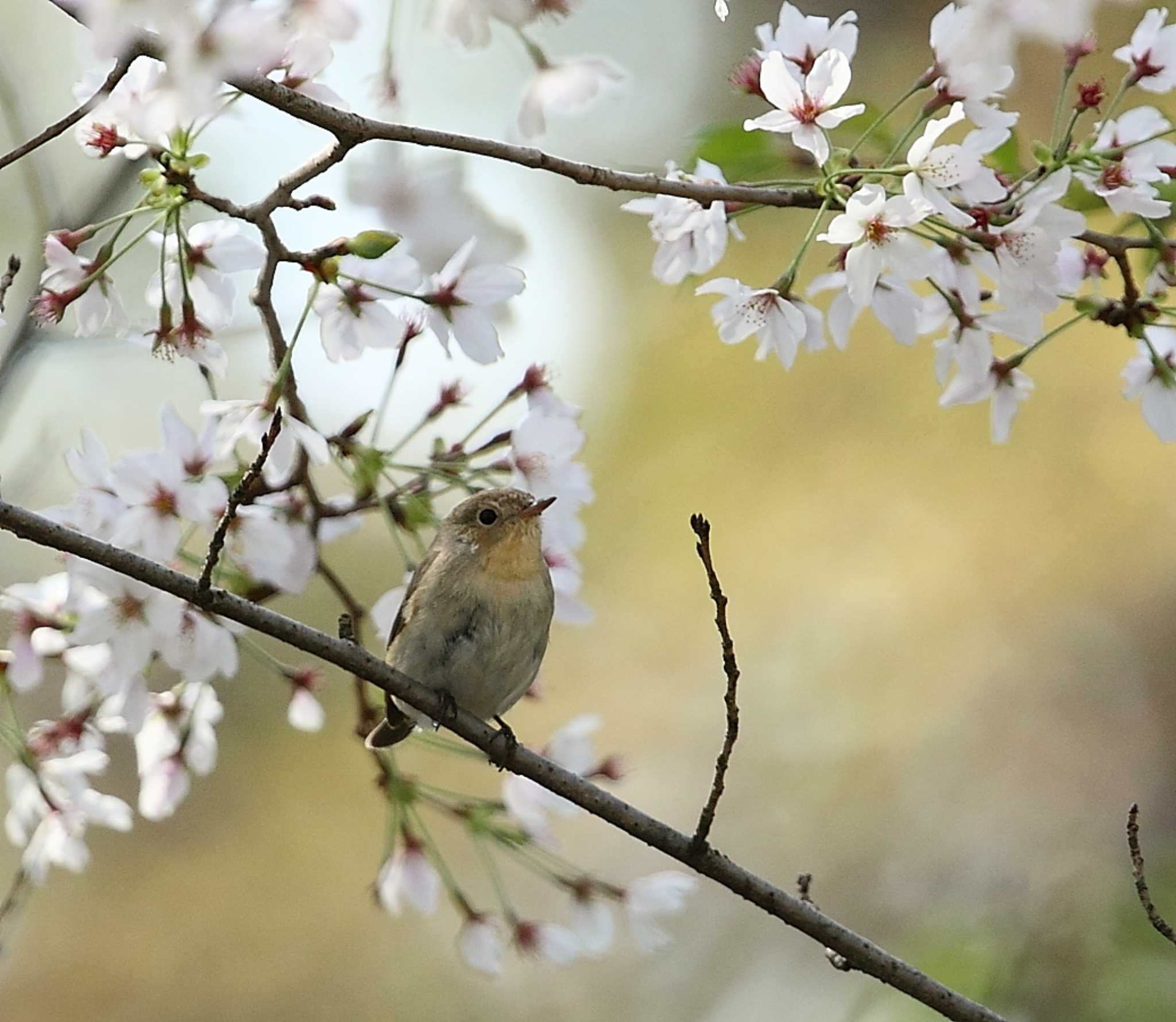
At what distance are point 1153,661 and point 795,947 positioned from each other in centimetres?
200

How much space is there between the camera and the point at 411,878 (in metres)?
2.55

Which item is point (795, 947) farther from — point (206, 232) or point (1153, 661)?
point (206, 232)

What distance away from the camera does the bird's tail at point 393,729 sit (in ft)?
8.07

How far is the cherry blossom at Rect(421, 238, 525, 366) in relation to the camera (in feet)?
6.78

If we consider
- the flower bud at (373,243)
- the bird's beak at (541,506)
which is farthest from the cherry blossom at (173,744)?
the flower bud at (373,243)

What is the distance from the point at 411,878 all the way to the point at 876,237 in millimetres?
1424

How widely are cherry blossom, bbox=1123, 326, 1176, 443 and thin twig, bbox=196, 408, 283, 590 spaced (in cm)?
120

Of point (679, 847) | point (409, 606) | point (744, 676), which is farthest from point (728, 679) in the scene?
point (744, 676)

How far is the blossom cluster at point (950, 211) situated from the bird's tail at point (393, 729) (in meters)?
0.90

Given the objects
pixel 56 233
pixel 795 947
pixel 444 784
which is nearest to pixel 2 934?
pixel 56 233

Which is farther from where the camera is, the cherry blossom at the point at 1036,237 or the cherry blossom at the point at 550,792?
the cherry blossom at the point at 550,792

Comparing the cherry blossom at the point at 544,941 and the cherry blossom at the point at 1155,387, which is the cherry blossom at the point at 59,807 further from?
the cherry blossom at the point at 1155,387

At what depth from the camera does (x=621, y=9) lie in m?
6.09

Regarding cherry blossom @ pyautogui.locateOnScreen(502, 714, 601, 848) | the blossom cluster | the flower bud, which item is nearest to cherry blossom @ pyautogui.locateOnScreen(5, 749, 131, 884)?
cherry blossom @ pyautogui.locateOnScreen(502, 714, 601, 848)
